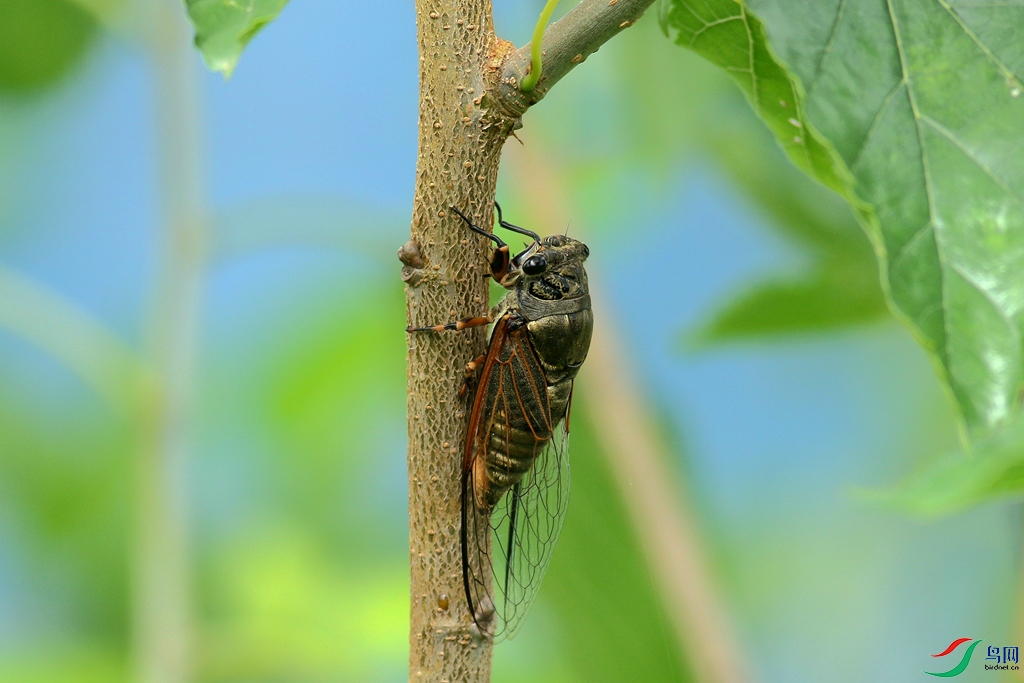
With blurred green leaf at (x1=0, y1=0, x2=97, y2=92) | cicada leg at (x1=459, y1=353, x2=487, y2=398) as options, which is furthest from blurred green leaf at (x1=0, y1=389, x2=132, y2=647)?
cicada leg at (x1=459, y1=353, x2=487, y2=398)

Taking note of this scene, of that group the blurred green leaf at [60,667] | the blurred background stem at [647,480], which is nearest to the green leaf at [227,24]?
the blurred background stem at [647,480]

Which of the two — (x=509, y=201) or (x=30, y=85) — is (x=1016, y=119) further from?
(x=30, y=85)

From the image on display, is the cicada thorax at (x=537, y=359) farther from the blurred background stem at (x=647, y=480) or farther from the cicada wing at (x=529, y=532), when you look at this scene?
the blurred background stem at (x=647, y=480)

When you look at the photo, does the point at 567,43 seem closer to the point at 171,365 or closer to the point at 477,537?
the point at 477,537

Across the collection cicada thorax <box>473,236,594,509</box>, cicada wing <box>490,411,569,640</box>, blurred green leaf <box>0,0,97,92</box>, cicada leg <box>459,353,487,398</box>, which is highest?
blurred green leaf <box>0,0,97,92</box>

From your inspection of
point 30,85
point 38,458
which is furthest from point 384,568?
point 30,85

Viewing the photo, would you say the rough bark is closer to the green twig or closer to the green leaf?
the green twig
